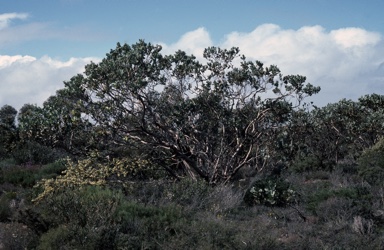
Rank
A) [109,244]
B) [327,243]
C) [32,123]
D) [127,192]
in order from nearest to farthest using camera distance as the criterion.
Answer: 1. [109,244]
2. [327,243]
3. [127,192]
4. [32,123]

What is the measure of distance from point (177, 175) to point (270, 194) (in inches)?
136

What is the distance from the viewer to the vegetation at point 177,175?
9.43m

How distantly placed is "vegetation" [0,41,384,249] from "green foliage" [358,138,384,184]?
48 mm

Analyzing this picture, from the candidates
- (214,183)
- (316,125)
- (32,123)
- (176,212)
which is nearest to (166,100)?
(214,183)

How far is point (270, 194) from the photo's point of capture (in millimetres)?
13406

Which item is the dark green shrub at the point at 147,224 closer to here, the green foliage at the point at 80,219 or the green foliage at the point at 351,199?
the green foliage at the point at 80,219

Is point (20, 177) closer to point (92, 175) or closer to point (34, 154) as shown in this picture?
point (92, 175)

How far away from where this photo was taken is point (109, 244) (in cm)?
883

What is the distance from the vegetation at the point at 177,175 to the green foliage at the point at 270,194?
3 centimetres

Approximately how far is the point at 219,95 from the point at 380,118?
8.26m

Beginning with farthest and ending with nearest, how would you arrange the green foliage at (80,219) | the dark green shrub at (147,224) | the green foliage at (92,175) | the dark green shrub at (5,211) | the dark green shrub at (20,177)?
the dark green shrub at (20,177), the green foliage at (92,175), the dark green shrub at (5,211), the dark green shrub at (147,224), the green foliage at (80,219)

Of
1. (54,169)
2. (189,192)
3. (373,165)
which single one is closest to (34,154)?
(54,169)

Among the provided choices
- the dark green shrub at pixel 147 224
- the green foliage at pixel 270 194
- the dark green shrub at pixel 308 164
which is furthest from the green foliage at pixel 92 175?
the dark green shrub at pixel 308 164

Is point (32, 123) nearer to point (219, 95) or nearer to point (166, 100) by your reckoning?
point (166, 100)
